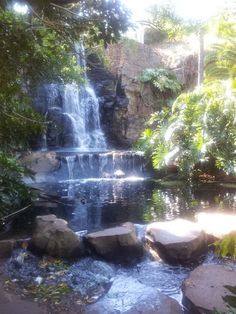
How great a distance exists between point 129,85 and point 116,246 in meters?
13.3

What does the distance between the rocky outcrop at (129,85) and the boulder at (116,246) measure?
1183 cm

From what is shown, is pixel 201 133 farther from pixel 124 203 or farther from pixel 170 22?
pixel 170 22

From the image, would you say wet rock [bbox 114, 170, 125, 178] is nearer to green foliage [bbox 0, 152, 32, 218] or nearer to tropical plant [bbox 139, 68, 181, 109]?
tropical plant [bbox 139, 68, 181, 109]

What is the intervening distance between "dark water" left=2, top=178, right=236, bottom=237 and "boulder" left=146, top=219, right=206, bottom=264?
1369 millimetres

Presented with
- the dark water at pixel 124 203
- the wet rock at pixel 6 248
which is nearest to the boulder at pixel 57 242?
the wet rock at pixel 6 248

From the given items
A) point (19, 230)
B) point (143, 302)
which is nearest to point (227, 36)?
point (19, 230)

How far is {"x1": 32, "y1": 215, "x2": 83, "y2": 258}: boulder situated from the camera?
4914mm

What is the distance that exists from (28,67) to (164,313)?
281 cm

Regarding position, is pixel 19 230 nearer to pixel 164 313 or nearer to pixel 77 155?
pixel 164 313

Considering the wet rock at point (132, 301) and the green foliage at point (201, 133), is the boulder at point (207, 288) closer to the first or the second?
the wet rock at point (132, 301)

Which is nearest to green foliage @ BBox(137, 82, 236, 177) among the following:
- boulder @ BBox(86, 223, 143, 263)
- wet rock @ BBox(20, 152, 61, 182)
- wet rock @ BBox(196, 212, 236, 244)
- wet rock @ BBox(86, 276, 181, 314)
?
wet rock @ BBox(20, 152, 61, 182)

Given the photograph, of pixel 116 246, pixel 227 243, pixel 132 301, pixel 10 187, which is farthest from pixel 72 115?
pixel 227 243

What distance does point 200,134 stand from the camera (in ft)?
35.6

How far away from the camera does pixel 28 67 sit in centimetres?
361
